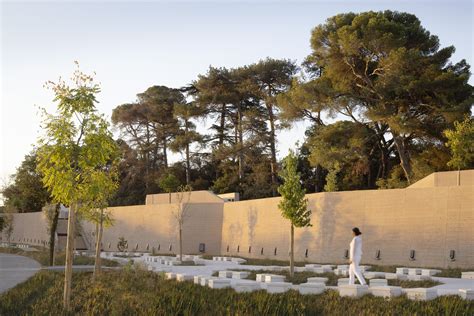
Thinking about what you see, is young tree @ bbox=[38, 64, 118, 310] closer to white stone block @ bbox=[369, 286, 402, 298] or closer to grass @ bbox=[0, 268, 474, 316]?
grass @ bbox=[0, 268, 474, 316]

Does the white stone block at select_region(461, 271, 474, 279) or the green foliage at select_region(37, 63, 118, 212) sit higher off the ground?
the green foliage at select_region(37, 63, 118, 212)

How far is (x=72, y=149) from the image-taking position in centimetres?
1420

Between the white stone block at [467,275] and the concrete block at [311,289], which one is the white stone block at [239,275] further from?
the white stone block at [467,275]

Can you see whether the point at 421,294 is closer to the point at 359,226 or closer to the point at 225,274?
the point at 225,274

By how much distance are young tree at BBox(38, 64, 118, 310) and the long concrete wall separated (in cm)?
1327

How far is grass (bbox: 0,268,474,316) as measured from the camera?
12.1m

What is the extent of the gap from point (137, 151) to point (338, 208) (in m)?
30.2

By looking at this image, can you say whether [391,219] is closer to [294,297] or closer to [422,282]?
[422,282]

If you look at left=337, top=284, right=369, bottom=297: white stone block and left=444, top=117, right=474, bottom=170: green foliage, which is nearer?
left=337, top=284, right=369, bottom=297: white stone block

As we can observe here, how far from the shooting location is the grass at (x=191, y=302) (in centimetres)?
1209

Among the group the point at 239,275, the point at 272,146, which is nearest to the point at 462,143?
the point at 239,275

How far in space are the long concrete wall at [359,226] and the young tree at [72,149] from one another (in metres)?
13.3

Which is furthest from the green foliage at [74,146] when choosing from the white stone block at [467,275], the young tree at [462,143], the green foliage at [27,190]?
the green foliage at [27,190]

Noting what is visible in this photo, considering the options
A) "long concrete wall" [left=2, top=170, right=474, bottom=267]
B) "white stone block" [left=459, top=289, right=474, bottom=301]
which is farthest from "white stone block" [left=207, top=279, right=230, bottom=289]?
"long concrete wall" [left=2, top=170, right=474, bottom=267]
